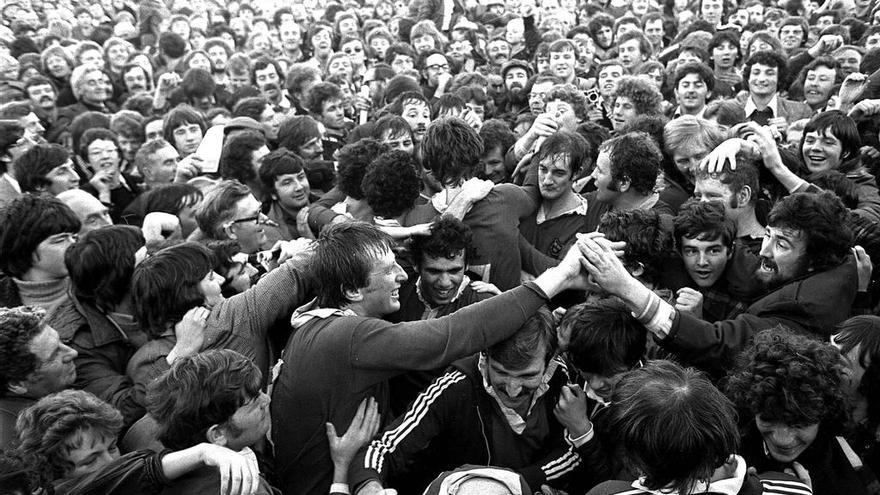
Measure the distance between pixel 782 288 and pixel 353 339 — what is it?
6.47 feet

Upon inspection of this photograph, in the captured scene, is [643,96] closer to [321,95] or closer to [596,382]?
[321,95]

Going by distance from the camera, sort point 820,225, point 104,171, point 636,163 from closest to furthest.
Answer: point 820,225, point 636,163, point 104,171

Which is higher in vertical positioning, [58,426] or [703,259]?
[58,426]

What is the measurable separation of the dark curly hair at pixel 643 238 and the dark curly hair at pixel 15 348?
2654 millimetres

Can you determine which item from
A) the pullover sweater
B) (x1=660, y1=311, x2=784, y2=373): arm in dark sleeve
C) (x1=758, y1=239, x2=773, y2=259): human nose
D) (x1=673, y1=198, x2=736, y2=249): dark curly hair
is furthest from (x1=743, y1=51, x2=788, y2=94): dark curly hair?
the pullover sweater

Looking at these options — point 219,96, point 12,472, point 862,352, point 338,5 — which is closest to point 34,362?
point 12,472

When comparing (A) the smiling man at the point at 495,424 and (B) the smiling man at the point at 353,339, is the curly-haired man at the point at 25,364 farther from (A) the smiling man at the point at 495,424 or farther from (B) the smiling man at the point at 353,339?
(A) the smiling man at the point at 495,424

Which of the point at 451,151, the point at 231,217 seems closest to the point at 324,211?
the point at 231,217

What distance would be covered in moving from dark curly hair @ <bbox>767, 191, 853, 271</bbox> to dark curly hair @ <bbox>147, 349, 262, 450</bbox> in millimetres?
2460

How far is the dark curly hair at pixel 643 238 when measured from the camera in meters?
3.71

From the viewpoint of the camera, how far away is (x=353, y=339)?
287cm

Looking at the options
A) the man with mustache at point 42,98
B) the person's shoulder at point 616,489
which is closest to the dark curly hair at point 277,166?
the person's shoulder at point 616,489

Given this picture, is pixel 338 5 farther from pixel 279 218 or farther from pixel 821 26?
pixel 279 218

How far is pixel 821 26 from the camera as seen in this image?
1050 cm
